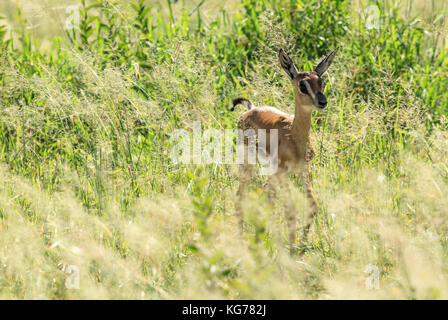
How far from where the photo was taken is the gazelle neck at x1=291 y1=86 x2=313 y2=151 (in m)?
4.09

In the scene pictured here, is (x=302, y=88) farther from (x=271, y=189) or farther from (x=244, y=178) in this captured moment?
(x=244, y=178)

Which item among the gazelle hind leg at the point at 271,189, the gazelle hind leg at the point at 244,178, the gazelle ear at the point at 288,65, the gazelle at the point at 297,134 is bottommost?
the gazelle hind leg at the point at 244,178

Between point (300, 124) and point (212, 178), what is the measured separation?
87cm

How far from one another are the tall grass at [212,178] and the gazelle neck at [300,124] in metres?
0.33

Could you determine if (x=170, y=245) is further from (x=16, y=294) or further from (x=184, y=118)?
(x=184, y=118)

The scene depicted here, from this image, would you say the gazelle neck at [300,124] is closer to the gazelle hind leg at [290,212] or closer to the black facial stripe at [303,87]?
the black facial stripe at [303,87]

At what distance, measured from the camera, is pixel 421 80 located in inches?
226

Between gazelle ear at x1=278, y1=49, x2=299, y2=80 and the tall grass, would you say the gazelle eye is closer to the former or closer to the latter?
gazelle ear at x1=278, y1=49, x2=299, y2=80

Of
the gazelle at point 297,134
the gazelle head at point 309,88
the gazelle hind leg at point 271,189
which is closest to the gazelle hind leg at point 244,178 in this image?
the gazelle at point 297,134

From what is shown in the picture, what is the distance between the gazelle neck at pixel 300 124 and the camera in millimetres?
4094

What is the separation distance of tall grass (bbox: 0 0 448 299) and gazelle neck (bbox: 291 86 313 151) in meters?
0.33

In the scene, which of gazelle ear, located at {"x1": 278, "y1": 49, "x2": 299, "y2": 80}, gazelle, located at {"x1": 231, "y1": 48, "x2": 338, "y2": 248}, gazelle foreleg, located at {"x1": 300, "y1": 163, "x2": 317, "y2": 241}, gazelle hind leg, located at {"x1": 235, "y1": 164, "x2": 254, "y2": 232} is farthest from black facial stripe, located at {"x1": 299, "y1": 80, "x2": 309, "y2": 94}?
gazelle hind leg, located at {"x1": 235, "y1": 164, "x2": 254, "y2": 232}
